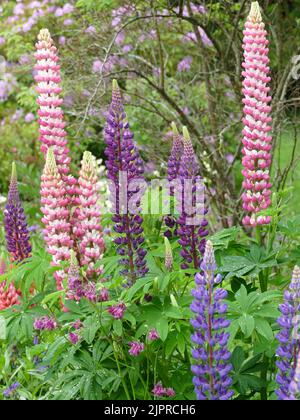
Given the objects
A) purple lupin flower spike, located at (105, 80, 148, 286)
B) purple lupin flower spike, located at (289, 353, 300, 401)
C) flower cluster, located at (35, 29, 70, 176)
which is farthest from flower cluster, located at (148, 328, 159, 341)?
flower cluster, located at (35, 29, 70, 176)

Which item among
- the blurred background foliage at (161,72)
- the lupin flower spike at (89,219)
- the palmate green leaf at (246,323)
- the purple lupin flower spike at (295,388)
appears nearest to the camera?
the purple lupin flower spike at (295,388)

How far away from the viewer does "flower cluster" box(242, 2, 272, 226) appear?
12.1 ft

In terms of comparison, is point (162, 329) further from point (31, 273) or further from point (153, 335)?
point (31, 273)

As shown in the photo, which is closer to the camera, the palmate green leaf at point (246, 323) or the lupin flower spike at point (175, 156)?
the palmate green leaf at point (246, 323)

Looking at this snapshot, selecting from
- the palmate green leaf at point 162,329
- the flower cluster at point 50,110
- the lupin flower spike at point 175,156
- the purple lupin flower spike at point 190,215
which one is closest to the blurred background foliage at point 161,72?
the flower cluster at point 50,110

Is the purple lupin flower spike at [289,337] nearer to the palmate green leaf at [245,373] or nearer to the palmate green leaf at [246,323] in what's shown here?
the palmate green leaf at [246,323]

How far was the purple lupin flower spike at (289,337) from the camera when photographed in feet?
8.15

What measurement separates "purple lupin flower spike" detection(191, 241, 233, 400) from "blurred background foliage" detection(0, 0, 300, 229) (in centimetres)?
274

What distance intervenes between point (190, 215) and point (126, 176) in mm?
369

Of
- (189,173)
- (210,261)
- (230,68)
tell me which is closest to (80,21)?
(230,68)

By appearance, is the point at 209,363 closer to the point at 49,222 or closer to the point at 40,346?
the point at 40,346

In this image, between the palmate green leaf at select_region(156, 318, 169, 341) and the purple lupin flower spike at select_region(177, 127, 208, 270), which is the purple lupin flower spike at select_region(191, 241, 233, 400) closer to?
the palmate green leaf at select_region(156, 318, 169, 341)

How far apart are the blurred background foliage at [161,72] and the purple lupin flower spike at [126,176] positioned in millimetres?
1810

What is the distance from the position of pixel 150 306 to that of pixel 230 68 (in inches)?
168
